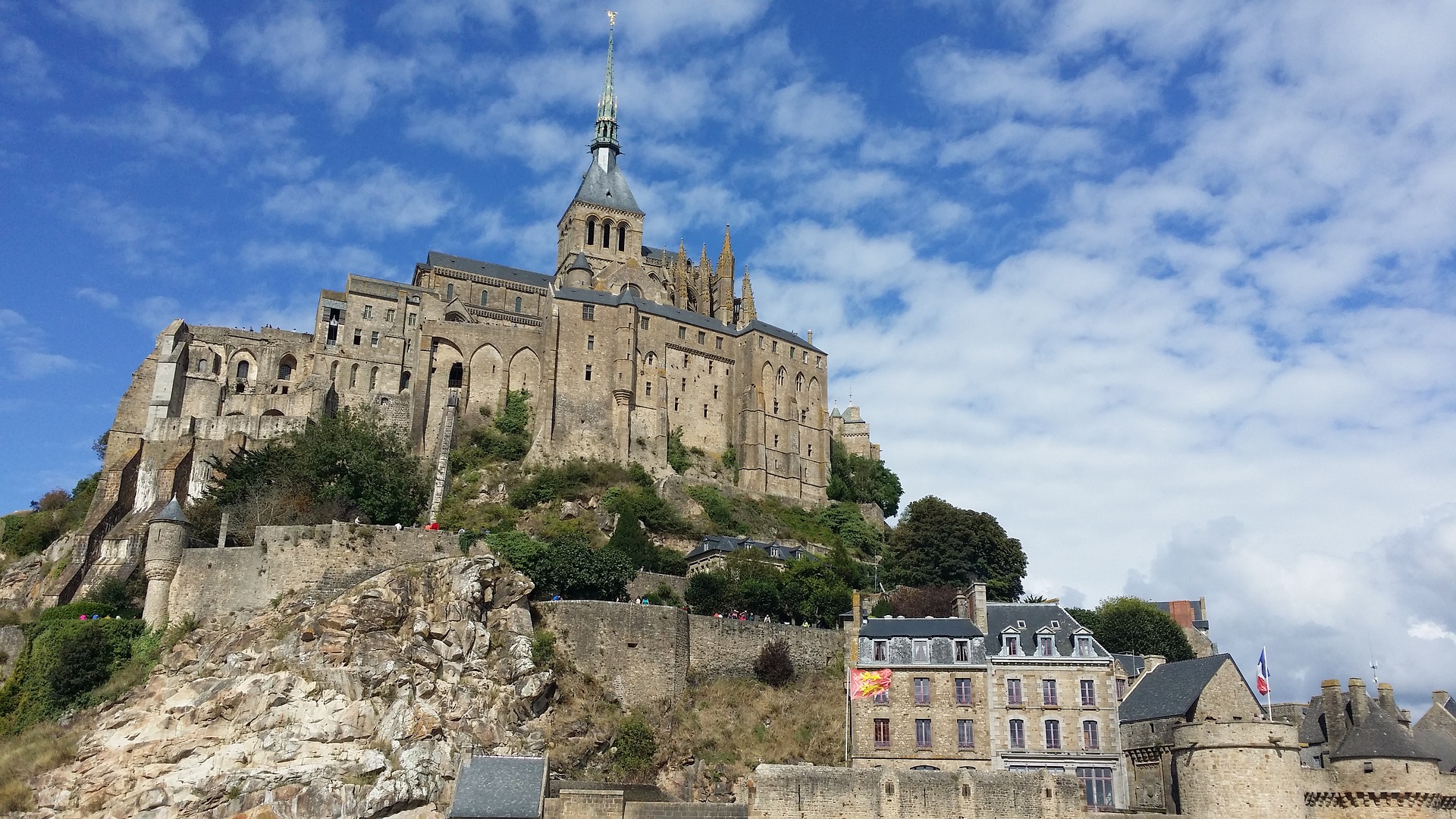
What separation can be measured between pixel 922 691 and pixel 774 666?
618 centimetres

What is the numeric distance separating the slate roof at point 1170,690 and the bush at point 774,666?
1163 cm

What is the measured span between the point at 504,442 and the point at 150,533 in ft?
84.1

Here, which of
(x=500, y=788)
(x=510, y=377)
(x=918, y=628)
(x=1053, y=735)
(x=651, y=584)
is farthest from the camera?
(x=510, y=377)

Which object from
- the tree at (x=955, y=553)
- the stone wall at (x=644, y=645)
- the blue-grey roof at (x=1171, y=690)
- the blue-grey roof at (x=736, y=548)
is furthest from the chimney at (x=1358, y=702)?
the blue-grey roof at (x=736, y=548)

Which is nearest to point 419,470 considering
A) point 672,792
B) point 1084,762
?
point 672,792

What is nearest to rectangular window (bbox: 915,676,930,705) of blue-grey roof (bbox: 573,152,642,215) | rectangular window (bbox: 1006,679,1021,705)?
rectangular window (bbox: 1006,679,1021,705)

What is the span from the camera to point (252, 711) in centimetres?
3675

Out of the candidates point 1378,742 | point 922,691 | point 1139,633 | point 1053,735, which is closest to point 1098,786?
point 1053,735

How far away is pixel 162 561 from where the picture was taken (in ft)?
139

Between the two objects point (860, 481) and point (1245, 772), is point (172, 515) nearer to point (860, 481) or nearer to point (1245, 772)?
point (1245, 772)

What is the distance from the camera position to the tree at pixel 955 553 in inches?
2312

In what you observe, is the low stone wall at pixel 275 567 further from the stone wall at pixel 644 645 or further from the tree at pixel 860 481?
the tree at pixel 860 481

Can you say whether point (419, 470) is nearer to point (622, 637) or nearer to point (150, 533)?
point (150, 533)

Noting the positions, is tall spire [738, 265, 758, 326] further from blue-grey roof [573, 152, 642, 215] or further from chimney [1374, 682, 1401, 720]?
chimney [1374, 682, 1401, 720]
